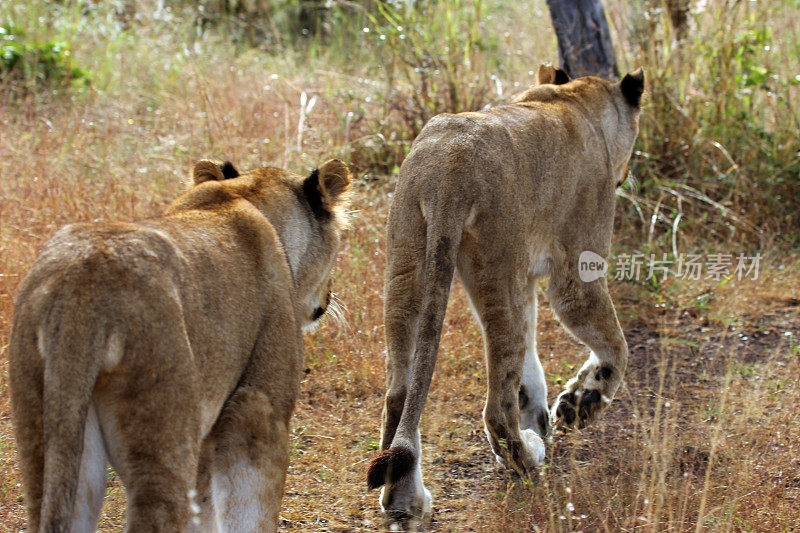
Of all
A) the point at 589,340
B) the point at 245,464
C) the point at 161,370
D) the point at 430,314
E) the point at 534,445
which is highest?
the point at 161,370

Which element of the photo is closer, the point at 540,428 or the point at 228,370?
the point at 228,370

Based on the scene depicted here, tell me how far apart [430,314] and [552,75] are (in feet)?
6.59

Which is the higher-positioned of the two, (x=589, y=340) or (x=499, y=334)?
(x=499, y=334)

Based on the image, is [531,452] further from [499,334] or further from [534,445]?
[499,334]

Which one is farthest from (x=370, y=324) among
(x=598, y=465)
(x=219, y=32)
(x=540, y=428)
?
(x=219, y=32)

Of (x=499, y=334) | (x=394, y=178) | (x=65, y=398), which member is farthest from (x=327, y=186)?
(x=394, y=178)

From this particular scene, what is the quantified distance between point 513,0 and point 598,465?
30.2ft

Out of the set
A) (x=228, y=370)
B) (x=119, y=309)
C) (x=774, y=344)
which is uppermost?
(x=119, y=309)

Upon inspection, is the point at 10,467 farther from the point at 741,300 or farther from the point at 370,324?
the point at 741,300

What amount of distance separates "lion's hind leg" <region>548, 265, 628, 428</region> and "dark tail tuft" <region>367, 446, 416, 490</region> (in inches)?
46.1

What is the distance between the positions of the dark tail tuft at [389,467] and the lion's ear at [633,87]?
2.38 meters

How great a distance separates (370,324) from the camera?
4.84 m

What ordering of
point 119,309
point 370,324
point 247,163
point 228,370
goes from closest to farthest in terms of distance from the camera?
point 119,309 → point 228,370 → point 370,324 → point 247,163

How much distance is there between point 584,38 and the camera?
6.42m
